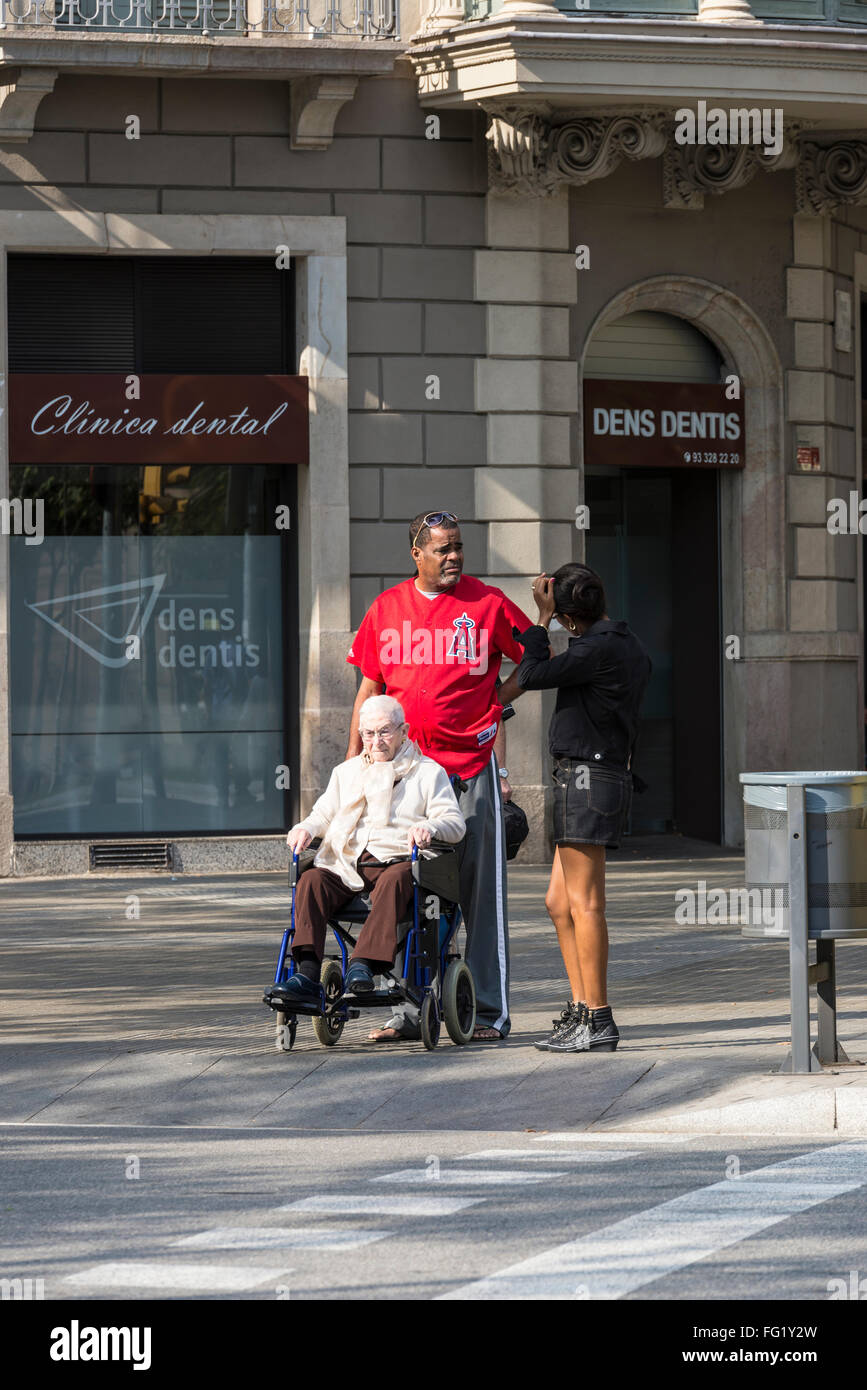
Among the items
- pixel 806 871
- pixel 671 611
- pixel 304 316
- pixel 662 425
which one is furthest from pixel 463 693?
pixel 671 611

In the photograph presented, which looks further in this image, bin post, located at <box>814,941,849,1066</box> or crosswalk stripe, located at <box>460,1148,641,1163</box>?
bin post, located at <box>814,941,849,1066</box>

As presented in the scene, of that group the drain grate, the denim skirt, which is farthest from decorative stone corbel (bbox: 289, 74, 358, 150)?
the denim skirt

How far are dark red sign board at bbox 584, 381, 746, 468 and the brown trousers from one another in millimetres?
9247

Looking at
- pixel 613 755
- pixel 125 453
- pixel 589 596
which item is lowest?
pixel 613 755

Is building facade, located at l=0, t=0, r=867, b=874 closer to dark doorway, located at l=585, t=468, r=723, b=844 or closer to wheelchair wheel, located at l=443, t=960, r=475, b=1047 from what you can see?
dark doorway, located at l=585, t=468, r=723, b=844

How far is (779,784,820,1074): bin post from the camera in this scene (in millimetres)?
8234

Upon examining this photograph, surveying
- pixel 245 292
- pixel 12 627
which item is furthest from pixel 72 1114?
pixel 245 292

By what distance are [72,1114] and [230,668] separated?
903cm

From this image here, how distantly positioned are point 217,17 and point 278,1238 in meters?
12.3

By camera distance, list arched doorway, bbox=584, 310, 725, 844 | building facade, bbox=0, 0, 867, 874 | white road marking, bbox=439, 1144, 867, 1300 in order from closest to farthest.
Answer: white road marking, bbox=439, 1144, 867, 1300, building facade, bbox=0, 0, 867, 874, arched doorway, bbox=584, 310, 725, 844

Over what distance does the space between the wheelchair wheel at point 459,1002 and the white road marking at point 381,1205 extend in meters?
2.35
